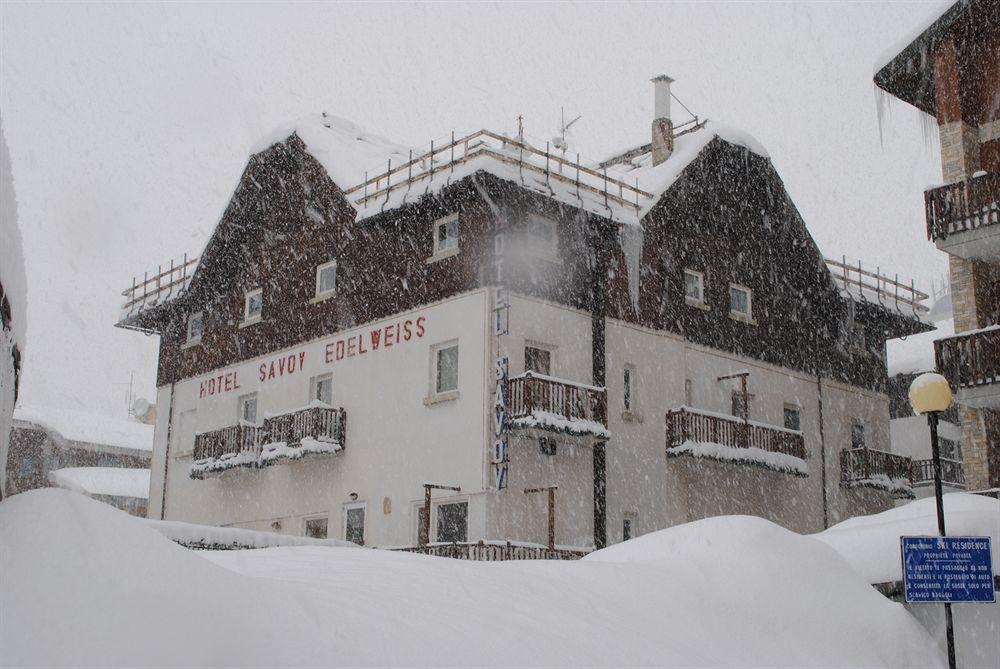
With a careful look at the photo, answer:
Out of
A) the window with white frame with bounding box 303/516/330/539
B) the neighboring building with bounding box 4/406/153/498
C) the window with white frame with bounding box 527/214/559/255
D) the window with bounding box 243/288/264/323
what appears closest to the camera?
the window with white frame with bounding box 527/214/559/255

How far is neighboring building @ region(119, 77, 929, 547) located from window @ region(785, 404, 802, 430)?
10cm

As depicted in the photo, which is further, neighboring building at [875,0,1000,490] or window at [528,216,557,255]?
window at [528,216,557,255]

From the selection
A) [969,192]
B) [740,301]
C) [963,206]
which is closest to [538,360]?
[740,301]

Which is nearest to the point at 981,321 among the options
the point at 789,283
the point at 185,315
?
the point at 789,283

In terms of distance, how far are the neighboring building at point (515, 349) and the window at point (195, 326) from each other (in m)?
0.06

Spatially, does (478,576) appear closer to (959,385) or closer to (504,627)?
(504,627)

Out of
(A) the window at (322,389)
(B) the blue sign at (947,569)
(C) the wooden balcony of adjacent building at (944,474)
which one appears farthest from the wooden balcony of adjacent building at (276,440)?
(C) the wooden balcony of adjacent building at (944,474)

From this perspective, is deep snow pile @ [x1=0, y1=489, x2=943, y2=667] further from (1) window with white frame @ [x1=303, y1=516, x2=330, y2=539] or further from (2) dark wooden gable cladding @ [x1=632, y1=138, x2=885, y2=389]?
(2) dark wooden gable cladding @ [x1=632, y1=138, x2=885, y2=389]

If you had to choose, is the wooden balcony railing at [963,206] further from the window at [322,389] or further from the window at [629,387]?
the window at [322,389]

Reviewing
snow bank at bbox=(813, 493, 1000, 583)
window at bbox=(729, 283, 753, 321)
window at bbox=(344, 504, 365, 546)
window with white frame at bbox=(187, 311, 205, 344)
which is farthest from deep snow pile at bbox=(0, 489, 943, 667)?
window with white frame at bbox=(187, 311, 205, 344)

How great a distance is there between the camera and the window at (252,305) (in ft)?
93.6

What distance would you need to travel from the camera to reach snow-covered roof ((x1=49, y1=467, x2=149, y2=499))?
156 feet

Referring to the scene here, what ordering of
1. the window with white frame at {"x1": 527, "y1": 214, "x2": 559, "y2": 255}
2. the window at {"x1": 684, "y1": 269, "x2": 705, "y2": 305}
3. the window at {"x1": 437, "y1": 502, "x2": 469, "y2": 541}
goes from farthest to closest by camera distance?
the window at {"x1": 684, "y1": 269, "x2": 705, "y2": 305}, the window with white frame at {"x1": 527, "y1": 214, "x2": 559, "y2": 255}, the window at {"x1": 437, "y1": 502, "x2": 469, "y2": 541}

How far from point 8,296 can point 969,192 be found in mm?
19093
